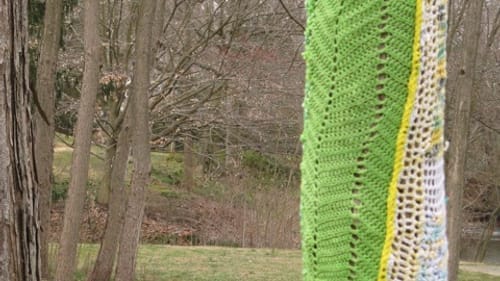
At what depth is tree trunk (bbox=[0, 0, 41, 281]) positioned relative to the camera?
239cm

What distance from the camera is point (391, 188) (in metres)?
1.06

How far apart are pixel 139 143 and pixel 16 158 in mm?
6098

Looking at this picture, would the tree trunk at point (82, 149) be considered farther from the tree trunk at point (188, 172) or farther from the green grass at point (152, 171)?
the tree trunk at point (188, 172)

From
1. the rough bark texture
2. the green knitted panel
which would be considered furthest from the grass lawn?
the green knitted panel

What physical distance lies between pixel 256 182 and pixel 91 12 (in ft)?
36.0

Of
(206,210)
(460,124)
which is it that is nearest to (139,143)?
(460,124)

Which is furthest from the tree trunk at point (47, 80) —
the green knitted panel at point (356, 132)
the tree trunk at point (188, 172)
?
the tree trunk at point (188, 172)

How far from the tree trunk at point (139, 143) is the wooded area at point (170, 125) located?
2 centimetres

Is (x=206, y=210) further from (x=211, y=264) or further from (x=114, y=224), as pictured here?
(x=114, y=224)

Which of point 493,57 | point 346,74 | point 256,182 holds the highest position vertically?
point 493,57

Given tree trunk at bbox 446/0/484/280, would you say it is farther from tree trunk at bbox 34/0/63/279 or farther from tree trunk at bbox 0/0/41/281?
tree trunk at bbox 0/0/41/281

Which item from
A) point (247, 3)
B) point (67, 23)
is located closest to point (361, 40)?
point (247, 3)

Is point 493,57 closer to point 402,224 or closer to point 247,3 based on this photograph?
point 247,3

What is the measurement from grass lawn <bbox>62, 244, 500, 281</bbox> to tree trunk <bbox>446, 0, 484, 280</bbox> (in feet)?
14.7
